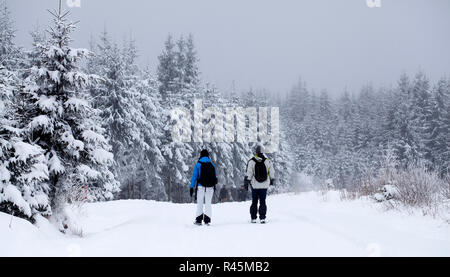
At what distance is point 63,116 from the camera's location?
32.4 ft

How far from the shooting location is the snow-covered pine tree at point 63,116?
9.55 metres

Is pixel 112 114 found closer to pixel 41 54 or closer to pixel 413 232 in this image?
pixel 41 54

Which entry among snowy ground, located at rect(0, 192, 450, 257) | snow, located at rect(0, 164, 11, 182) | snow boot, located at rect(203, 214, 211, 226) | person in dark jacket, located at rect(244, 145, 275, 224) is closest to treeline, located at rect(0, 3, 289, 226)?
snow, located at rect(0, 164, 11, 182)

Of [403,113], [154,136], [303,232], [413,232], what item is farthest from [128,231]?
[403,113]

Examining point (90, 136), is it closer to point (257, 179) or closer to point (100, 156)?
point (100, 156)

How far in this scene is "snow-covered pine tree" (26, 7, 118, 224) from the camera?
955 centimetres

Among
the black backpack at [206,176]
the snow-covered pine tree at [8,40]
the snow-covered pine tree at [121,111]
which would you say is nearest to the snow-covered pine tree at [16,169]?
the black backpack at [206,176]

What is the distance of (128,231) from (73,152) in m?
3.32

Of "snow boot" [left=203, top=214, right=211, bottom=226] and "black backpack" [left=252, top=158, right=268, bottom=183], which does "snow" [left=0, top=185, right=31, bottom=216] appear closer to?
"snow boot" [left=203, top=214, right=211, bottom=226]

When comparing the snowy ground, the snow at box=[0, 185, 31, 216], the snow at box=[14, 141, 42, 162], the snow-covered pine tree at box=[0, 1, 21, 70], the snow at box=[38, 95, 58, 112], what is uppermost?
the snow-covered pine tree at box=[0, 1, 21, 70]

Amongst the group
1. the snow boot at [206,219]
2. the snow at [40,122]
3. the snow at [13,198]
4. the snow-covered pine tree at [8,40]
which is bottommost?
the snow boot at [206,219]

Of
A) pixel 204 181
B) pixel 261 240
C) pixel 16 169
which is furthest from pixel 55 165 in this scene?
pixel 261 240

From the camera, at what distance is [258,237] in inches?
276

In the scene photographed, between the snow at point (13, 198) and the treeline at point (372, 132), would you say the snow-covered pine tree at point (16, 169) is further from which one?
the treeline at point (372, 132)
